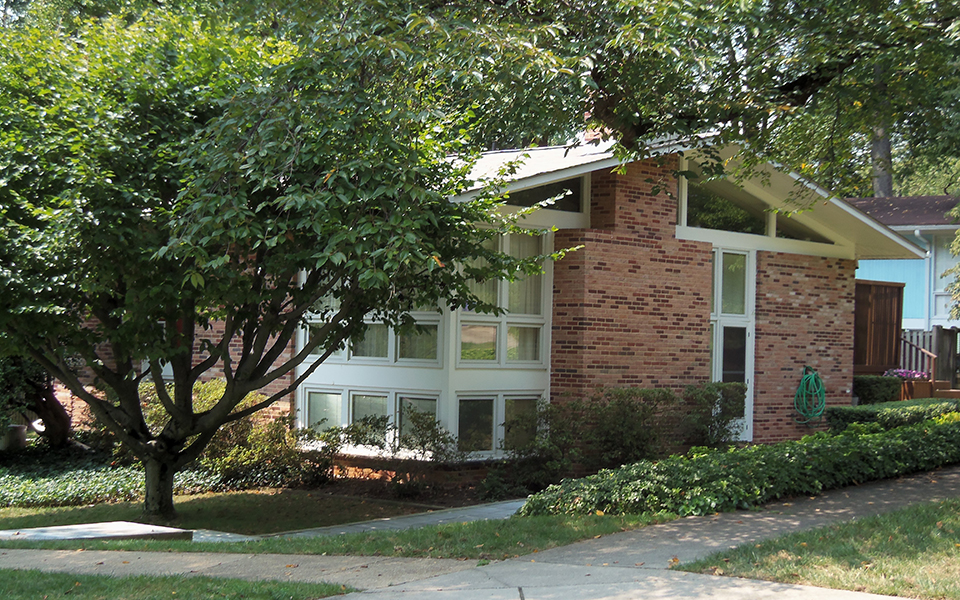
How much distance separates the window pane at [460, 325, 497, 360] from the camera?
12.4 meters

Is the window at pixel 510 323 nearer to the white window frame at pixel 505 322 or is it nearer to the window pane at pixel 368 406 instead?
the white window frame at pixel 505 322

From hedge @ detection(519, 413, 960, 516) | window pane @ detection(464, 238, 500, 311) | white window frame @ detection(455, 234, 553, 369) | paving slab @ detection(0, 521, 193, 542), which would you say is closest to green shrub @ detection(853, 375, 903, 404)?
hedge @ detection(519, 413, 960, 516)

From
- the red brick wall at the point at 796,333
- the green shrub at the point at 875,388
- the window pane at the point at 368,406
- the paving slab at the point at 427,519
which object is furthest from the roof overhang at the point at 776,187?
the paving slab at the point at 427,519

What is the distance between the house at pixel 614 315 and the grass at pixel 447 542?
3594 millimetres

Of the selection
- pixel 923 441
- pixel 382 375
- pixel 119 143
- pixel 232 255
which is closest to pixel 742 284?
pixel 923 441

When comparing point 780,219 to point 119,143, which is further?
point 780,219

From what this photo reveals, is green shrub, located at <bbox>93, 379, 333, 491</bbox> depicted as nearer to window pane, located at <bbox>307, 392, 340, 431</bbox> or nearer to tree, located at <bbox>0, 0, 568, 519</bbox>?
window pane, located at <bbox>307, 392, 340, 431</bbox>

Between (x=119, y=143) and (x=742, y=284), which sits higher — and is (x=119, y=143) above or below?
above

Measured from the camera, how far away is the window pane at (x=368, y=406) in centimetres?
1279

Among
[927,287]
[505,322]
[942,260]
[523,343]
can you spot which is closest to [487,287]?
[505,322]

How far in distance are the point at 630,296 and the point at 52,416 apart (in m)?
10.4

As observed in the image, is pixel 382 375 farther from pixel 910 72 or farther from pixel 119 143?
pixel 910 72

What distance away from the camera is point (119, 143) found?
352 inches

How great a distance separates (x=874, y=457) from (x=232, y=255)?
7.49m
